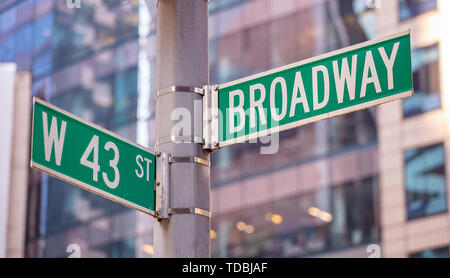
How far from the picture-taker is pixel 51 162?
4699mm

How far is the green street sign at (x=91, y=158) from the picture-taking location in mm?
4723

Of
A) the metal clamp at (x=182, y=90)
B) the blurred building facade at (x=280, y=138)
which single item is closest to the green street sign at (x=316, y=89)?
the metal clamp at (x=182, y=90)

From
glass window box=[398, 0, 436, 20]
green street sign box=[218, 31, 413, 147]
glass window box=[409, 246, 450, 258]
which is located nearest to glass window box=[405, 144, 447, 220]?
glass window box=[409, 246, 450, 258]

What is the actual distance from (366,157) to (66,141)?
2860cm

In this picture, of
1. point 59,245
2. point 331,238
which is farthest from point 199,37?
point 59,245

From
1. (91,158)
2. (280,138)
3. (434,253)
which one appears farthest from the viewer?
(280,138)

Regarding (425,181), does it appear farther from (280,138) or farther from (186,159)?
(186,159)

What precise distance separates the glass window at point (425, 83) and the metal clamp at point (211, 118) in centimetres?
2745

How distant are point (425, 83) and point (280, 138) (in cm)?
605

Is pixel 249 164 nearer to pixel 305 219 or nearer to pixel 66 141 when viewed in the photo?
pixel 305 219

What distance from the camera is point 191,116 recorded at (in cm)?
506

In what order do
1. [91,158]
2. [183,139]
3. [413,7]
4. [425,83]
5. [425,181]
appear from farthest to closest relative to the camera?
[413,7]
[425,83]
[425,181]
[183,139]
[91,158]

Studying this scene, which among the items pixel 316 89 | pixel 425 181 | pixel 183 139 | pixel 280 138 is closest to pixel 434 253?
pixel 425 181

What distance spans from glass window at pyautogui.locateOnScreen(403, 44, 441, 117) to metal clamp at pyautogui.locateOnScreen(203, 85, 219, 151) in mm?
27453
